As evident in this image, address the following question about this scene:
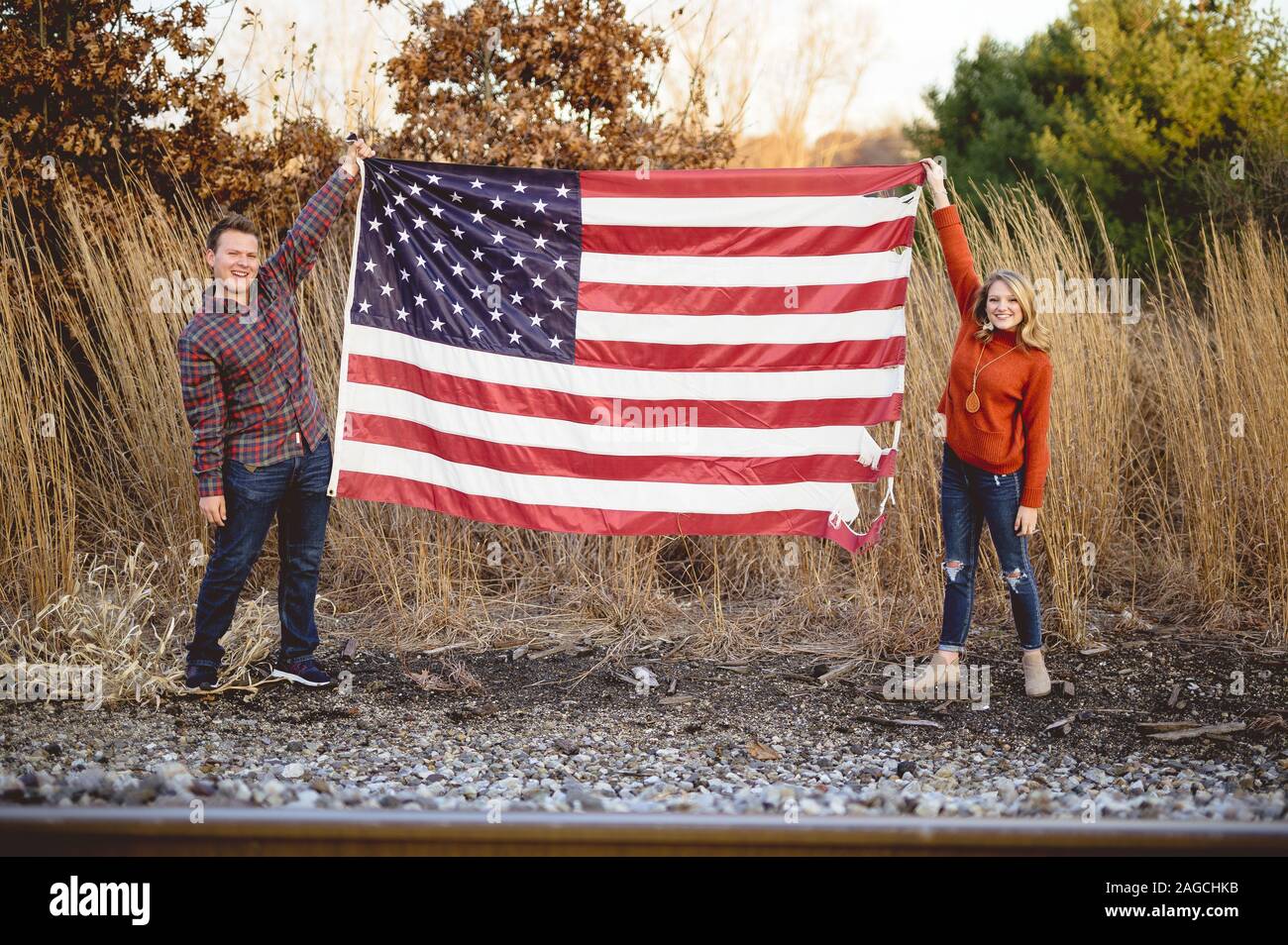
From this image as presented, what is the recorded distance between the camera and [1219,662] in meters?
4.66

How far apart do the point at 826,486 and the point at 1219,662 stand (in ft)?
6.59

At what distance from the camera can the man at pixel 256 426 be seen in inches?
151

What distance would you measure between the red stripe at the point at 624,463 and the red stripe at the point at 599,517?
156mm

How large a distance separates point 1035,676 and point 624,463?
204 cm

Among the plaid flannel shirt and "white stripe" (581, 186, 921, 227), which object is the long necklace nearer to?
"white stripe" (581, 186, 921, 227)

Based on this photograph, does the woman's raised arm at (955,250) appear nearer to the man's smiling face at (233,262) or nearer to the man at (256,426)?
the man at (256,426)

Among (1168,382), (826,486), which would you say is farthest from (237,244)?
(1168,382)

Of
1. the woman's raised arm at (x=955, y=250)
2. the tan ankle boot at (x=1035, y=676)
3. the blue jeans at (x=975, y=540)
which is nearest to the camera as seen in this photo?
the blue jeans at (x=975, y=540)

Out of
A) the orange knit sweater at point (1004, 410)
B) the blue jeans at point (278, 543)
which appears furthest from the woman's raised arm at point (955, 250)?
the blue jeans at point (278, 543)

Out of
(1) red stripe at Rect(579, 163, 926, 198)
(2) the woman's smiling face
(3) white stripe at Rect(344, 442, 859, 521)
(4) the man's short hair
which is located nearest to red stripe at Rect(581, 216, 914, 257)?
(1) red stripe at Rect(579, 163, 926, 198)

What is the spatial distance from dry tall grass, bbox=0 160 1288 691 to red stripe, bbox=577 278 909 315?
3.64 ft

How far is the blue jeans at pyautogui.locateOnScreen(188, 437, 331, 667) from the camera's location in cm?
399

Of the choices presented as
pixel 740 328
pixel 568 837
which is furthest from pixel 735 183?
pixel 568 837

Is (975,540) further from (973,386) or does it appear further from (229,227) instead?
(229,227)
